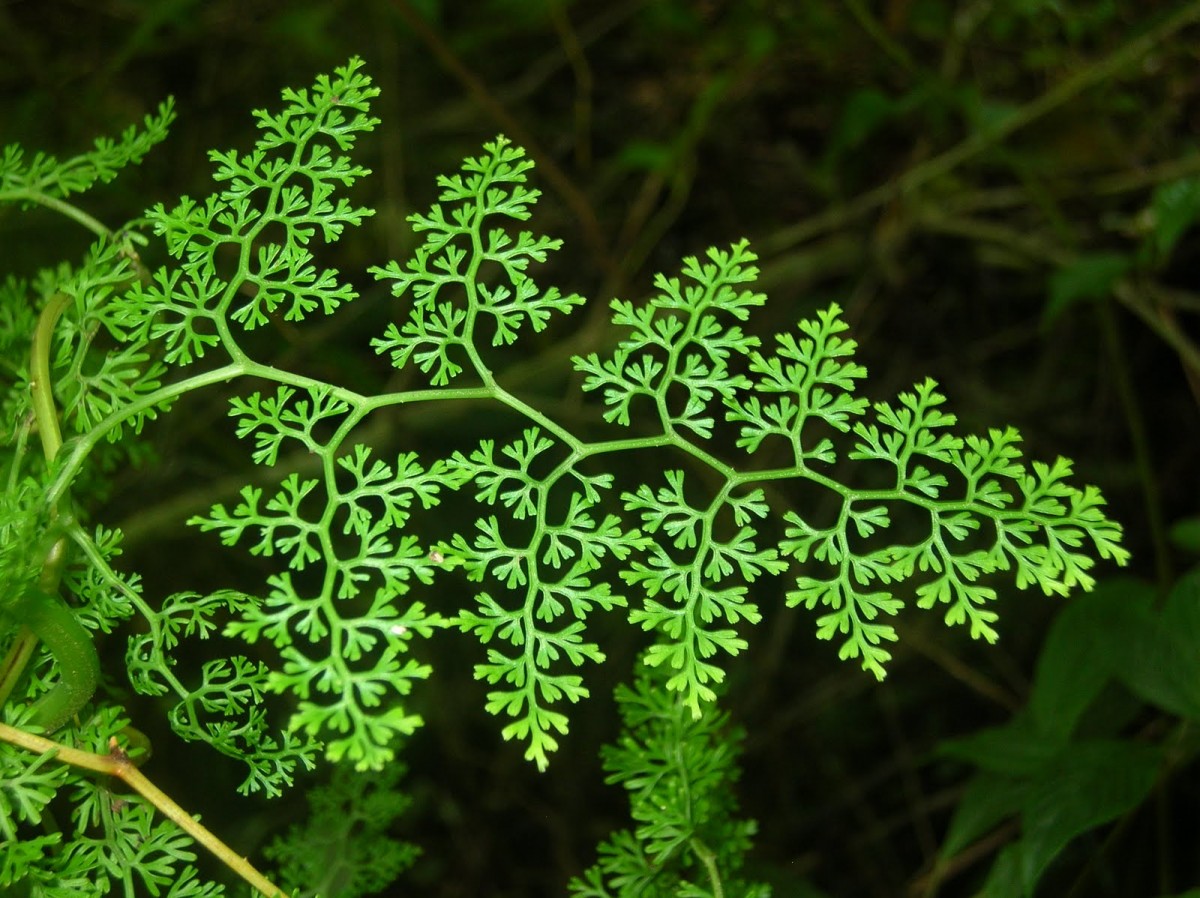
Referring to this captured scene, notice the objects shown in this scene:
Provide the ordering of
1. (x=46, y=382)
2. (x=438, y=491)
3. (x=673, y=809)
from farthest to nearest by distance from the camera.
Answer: (x=673, y=809) → (x=46, y=382) → (x=438, y=491)

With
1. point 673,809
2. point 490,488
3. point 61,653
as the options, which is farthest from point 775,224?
point 61,653

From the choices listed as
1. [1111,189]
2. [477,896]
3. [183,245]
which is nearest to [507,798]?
[477,896]

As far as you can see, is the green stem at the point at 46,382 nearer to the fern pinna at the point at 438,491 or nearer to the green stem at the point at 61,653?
the fern pinna at the point at 438,491

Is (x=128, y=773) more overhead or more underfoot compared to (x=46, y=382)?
more underfoot

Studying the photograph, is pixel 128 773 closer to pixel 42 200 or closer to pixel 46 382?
pixel 46 382

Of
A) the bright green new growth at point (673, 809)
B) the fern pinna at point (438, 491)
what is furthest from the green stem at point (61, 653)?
the bright green new growth at point (673, 809)
